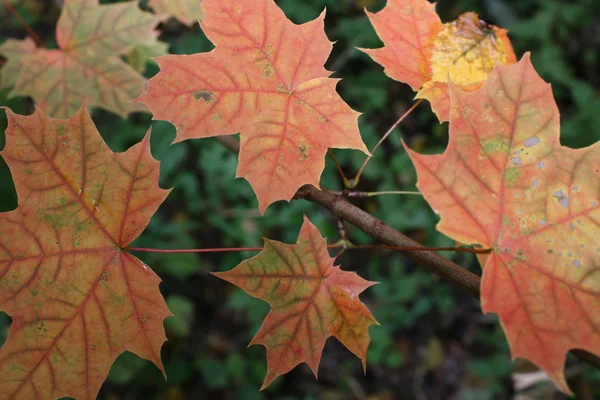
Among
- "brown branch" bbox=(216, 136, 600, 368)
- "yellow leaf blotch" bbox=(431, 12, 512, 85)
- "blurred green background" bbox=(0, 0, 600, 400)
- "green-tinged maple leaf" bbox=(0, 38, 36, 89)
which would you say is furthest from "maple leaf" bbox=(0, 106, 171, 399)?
"blurred green background" bbox=(0, 0, 600, 400)

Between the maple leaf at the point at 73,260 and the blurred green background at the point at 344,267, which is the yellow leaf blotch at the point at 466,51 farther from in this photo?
the blurred green background at the point at 344,267

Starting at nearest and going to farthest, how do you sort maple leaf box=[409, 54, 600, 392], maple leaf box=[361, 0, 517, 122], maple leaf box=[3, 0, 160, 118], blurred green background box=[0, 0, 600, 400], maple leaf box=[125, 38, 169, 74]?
maple leaf box=[409, 54, 600, 392], maple leaf box=[361, 0, 517, 122], maple leaf box=[3, 0, 160, 118], maple leaf box=[125, 38, 169, 74], blurred green background box=[0, 0, 600, 400]

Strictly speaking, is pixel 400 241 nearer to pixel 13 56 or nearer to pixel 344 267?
pixel 13 56

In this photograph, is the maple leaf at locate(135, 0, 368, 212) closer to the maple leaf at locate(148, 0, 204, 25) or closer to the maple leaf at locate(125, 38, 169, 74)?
the maple leaf at locate(148, 0, 204, 25)

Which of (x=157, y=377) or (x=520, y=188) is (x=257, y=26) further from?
(x=157, y=377)

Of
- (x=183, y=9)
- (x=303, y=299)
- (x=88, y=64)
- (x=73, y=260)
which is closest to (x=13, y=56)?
(x=88, y=64)

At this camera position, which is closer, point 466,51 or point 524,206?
point 524,206
